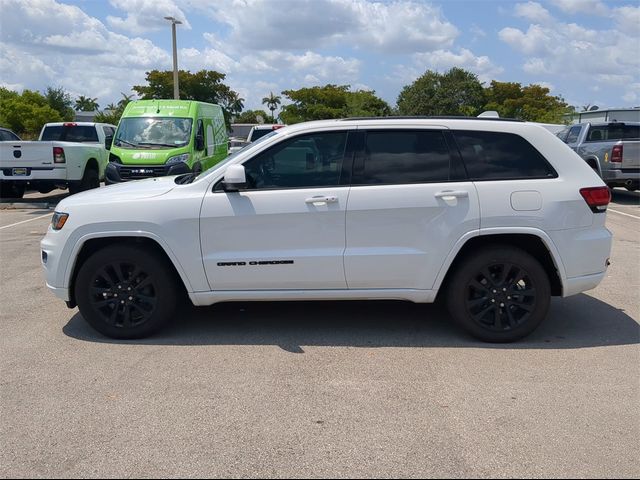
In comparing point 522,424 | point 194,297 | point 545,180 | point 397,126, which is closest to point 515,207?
point 545,180

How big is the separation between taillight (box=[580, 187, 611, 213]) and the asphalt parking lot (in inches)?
43.9

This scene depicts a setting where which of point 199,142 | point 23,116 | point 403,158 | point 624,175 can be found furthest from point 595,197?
point 23,116

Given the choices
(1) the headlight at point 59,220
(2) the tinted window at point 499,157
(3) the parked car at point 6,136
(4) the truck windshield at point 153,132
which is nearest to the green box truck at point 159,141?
(4) the truck windshield at point 153,132

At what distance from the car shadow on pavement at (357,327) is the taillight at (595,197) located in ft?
3.65

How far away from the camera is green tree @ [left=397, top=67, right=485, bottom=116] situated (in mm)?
63062

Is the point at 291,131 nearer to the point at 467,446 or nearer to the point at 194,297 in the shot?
the point at 194,297

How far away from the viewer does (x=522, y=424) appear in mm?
3514

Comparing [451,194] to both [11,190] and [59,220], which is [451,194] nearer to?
[59,220]

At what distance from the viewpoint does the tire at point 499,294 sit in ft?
15.5

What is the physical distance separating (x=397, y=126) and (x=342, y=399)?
89.8 inches

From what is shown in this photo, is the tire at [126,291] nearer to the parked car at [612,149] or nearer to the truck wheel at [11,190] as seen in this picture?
the truck wheel at [11,190]

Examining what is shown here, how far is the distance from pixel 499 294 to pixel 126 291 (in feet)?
10.0

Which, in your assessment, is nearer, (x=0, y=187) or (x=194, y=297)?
(x=194, y=297)

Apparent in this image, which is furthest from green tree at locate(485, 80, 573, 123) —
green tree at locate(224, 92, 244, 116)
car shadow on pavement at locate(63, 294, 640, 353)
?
car shadow on pavement at locate(63, 294, 640, 353)
